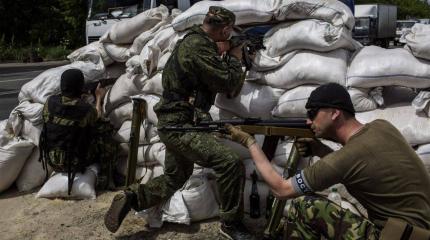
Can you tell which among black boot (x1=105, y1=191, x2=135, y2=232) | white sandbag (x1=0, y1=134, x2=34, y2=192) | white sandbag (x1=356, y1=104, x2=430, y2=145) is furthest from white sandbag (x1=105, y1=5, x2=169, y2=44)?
white sandbag (x1=356, y1=104, x2=430, y2=145)

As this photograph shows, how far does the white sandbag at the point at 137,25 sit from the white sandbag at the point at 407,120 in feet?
6.51

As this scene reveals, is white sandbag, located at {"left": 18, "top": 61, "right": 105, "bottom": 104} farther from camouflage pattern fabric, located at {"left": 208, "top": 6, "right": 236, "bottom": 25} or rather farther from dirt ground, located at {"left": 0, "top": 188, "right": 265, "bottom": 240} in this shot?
camouflage pattern fabric, located at {"left": 208, "top": 6, "right": 236, "bottom": 25}

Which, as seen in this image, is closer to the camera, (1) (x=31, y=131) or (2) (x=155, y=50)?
(2) (x=155, y=50)

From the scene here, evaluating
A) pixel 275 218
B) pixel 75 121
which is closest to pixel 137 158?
pixel 75 121

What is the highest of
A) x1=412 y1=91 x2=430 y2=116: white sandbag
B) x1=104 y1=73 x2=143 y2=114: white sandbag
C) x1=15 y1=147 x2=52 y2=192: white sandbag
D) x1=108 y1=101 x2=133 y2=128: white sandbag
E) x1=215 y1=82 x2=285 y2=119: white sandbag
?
x1=412 y1=91 x2=430 y2=116: white sandbag

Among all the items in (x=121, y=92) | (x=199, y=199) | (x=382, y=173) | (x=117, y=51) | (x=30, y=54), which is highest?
(x=382, y=173)

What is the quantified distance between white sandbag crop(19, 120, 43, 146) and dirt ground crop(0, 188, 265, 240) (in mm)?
489

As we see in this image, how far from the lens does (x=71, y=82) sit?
12.6 feet

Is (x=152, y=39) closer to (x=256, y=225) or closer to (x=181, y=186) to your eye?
(x=181, y=186)

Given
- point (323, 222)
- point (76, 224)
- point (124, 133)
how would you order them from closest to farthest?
point (323, 222) < point (76, 224) < point (124, 133)

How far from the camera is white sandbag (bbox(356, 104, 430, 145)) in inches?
123

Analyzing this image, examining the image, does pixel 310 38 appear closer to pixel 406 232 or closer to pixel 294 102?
pixel 294 102

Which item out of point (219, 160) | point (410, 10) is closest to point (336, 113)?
point (219, 160)

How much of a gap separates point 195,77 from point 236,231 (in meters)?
0.96
